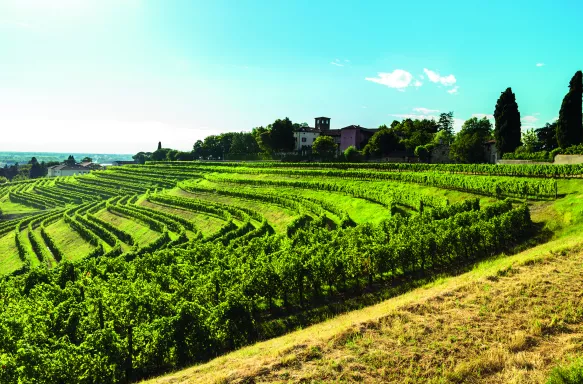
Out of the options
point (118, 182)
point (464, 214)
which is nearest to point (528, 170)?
point (464, 214)

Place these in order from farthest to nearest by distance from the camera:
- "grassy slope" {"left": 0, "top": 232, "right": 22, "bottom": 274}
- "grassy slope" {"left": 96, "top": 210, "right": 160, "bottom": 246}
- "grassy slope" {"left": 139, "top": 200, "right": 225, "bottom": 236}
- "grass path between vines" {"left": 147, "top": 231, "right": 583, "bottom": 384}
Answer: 1. "grassy slope" {"left": 96, "top": 210, "right": 160, "bottom": 246}
2. "grassy slope" {"left": 139, "top": 200, "right": 225, "bottom": 236}
3. "grassy slope" {"left": 0, "top": 232, "right": 22, "bottom": 274}
4. "grass path between vines" {"left": 147, "top": 231, "right": 583, "bottom": 384}

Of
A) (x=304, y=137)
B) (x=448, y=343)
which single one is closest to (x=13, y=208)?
(x=304, y=137)

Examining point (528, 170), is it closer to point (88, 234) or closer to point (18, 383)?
point (18, 383)

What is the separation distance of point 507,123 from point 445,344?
69756 millimetres

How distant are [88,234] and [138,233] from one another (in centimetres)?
840

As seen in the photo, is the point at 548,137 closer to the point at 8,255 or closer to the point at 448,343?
the point at 448,343

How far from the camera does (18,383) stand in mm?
15781

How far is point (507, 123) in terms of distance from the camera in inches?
2872

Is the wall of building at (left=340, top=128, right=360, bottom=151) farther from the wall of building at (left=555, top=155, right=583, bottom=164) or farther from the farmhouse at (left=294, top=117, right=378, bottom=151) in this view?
the wall of building at (left=555, top=155, right=583, bottom=164)

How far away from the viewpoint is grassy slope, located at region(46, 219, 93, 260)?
58.1 m

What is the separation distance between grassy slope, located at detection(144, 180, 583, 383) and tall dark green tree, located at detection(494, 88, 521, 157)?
59913 millimetres

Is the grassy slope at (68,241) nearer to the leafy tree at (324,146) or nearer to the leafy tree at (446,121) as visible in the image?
the leafy tree at (324,146)

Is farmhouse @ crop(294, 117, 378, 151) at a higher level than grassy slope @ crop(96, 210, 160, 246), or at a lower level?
higher

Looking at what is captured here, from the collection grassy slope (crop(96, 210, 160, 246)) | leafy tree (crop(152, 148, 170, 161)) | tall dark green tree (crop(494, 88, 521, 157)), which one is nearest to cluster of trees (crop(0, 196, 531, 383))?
grassy slope (crop(96, 210, 160, 246))
